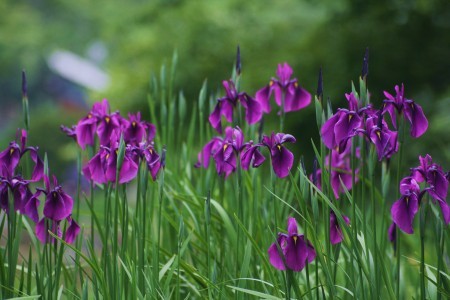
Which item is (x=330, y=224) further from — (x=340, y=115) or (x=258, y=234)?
(x=258, y=234)

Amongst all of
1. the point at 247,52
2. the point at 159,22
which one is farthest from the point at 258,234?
the point at 159,22

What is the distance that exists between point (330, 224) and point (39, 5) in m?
28.0

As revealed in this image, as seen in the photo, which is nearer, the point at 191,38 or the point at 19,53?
the point at 191,38

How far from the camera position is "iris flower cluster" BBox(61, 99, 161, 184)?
75.8 inches

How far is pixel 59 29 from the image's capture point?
26.3 metres

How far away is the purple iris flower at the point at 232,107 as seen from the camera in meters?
2.40

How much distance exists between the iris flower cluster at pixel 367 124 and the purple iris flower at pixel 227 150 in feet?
1.07

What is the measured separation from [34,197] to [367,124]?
35.7 inches

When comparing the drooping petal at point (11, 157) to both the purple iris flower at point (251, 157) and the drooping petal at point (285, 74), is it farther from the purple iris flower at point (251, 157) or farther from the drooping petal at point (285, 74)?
the drooping petal at point (285, 74)

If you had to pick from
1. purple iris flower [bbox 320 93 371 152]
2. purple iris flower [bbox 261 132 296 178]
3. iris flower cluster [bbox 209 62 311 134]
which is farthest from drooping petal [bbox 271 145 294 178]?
iris flower cluster [bbox 209 62 311 134]

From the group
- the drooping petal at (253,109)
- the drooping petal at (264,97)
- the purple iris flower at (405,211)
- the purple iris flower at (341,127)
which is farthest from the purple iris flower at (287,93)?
the purple iris flower at (405,211)

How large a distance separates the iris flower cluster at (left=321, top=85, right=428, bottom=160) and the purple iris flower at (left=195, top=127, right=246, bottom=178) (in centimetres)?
33

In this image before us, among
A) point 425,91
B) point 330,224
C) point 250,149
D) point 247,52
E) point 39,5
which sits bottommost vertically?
point 330,224

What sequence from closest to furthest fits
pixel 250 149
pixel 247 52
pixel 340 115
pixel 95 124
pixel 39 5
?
1. pixel 340 115
2. pixel 250 149
3. pixel 95 124
4. pixel 247 52
5. pixel 39 5
